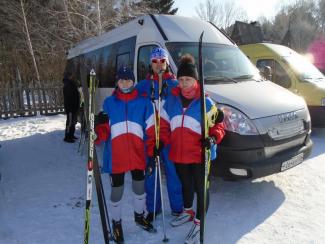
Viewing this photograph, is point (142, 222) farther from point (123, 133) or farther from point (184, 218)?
point (123, 133)

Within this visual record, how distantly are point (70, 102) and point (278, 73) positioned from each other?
5.43 meters

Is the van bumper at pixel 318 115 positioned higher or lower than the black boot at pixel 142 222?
higher

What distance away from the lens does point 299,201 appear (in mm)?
4805

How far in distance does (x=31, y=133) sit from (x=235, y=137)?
24.5 feet

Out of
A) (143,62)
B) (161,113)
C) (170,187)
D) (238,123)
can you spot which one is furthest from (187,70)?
(143,62)

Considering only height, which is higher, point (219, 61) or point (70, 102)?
point (219, 61)

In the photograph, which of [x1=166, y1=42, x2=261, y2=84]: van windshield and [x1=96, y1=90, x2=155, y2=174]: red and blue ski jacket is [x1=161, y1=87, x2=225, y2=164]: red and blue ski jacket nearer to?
[x1=96, y1=90, x2=155, y2=174]: red and blue ski jacket

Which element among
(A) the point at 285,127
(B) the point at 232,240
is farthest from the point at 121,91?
(A) the point at 285,127

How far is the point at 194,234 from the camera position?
12.4 ft

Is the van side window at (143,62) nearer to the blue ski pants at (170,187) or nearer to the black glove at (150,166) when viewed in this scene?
the blue ski pants at (170,187)

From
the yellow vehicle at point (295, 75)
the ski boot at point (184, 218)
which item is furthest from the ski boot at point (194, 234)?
the yellow vehicle at point (295, 75)

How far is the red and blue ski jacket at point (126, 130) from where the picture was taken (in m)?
3.64

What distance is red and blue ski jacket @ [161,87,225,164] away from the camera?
372 centimetres

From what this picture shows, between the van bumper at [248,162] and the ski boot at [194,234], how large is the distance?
0.96 meters
